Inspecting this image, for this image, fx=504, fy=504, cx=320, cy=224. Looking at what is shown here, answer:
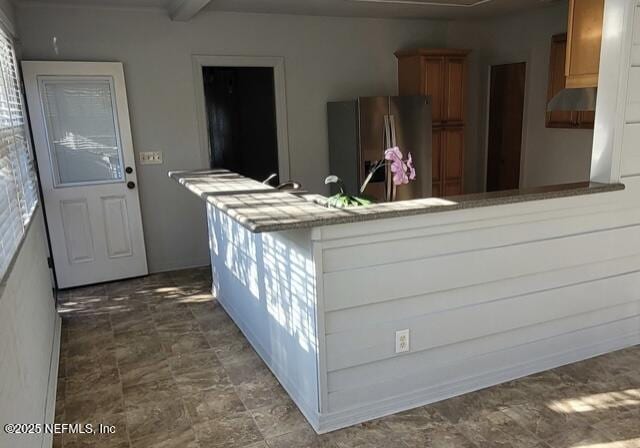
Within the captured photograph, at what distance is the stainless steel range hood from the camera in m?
2.77

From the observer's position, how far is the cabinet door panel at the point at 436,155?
17.8ft

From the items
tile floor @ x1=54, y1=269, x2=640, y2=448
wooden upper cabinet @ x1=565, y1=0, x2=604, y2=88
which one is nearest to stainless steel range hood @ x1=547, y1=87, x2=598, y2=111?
wooden upper cabinet @ x1=565, y1=0, x2=604, y2=88

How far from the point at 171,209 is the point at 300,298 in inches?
112

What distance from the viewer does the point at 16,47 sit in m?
3.95

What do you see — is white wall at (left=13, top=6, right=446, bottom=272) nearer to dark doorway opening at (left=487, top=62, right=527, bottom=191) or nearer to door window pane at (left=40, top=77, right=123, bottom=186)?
door window pane at (left=40, top=77, right=123, bottom=186)

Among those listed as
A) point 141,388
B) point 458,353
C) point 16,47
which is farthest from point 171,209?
point 458,353

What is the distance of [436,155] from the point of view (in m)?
5.48

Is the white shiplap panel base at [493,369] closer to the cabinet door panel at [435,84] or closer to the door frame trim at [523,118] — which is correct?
the door frame trim at [523,118]

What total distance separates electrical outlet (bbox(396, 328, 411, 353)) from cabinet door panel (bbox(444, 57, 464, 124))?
3.59 meters

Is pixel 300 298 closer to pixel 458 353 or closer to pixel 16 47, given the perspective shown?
pixel 458 353

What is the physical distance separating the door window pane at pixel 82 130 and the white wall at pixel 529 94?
375 cm

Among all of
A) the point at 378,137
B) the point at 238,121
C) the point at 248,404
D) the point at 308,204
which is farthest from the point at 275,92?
the point at 248,404

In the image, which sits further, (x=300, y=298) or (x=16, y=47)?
(x=16, y=47)

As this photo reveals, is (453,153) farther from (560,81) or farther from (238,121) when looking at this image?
(238,121)
